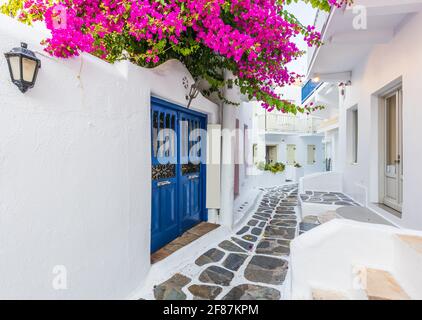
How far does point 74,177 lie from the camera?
7.19ft

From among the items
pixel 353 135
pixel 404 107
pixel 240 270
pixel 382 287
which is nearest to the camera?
pixel 382 287

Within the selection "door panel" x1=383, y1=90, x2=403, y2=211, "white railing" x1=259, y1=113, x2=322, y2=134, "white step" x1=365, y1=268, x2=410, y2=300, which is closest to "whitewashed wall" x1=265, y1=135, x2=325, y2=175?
"white railing" x1=259, y1=113, x2=322, y2=134

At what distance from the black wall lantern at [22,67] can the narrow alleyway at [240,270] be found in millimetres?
2736

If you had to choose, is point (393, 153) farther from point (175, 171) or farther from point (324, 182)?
point (175, 171)

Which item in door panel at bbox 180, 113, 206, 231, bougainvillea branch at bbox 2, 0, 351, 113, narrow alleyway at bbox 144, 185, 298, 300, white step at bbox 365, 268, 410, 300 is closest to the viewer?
white step at bbox 365, 268, 410, 300

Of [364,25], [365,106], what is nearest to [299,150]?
[365,106]

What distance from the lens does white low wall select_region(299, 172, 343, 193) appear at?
8093mm

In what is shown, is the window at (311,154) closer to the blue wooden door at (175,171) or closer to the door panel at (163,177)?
the blue wooden door at (175,171)

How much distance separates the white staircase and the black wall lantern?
297cm

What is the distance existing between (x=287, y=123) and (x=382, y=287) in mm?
17254

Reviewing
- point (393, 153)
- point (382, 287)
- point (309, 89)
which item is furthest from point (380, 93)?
point (309, 89)

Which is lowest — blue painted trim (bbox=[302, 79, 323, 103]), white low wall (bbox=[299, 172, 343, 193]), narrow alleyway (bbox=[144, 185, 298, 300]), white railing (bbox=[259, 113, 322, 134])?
narrow alleyway (bbox=[144, 185, 298, 300])

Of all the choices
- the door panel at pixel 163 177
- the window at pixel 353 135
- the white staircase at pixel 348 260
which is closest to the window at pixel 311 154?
the window at pixel 353 135

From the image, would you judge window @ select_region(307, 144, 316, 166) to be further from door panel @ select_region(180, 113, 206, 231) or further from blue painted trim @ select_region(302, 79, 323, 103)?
door panel @ select_region(180, 113, 206, 231)
